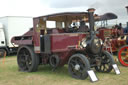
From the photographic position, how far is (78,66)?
207 inches

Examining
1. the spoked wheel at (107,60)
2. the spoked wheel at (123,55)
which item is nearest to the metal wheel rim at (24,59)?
the spoked wheel at (107,60)

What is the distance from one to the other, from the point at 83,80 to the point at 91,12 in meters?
1.85

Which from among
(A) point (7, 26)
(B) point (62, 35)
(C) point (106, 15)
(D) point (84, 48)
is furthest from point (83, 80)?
(A) point (7, 26)

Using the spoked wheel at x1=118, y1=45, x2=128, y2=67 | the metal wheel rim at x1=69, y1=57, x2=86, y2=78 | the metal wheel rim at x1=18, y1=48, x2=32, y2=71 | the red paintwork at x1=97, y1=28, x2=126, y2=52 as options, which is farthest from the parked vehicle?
the metal wheel rim at x1=69, y1=57, x2=86, y2=78

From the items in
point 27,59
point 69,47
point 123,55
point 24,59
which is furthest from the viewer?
point 123,55

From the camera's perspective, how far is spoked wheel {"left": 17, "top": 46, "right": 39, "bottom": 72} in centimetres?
639

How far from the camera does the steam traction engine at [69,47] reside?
5391 mm

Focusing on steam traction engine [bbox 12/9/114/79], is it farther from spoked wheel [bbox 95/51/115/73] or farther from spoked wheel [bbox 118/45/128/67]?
spoked wheel [bbox 118/45/128/67]

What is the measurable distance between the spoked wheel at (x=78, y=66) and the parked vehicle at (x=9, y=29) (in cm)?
749

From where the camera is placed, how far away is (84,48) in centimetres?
545

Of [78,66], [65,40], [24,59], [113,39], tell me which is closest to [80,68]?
[78,66]

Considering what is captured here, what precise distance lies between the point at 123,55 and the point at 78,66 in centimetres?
286

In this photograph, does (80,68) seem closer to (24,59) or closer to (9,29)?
(24,59)

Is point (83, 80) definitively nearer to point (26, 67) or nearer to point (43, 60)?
point (43, 60)
